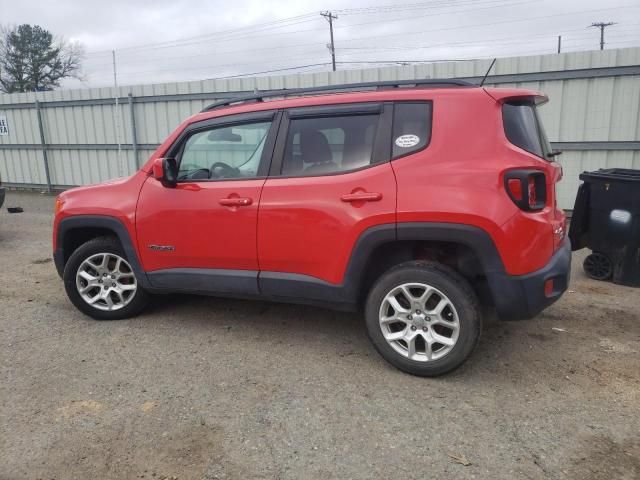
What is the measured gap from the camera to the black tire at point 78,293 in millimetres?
4496

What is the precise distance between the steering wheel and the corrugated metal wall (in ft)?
19.9

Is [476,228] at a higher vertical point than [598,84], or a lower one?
lower

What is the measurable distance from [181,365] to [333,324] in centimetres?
135

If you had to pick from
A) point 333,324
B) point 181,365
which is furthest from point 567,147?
point 181,365

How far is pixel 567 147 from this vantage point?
849 centimetres

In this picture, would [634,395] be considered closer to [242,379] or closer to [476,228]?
[476,228]

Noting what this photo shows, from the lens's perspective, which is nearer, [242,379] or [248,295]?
[242,379]

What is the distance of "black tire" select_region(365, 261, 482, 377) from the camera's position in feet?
10.7

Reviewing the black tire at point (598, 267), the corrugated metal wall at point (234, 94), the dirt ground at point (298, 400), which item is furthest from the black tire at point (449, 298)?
the corrugated metal wall at point (234, 94)

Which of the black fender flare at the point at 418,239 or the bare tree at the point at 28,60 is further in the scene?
the bare tree at the point at 28,60

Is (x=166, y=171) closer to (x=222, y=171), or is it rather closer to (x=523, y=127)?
(x=222, y=171)

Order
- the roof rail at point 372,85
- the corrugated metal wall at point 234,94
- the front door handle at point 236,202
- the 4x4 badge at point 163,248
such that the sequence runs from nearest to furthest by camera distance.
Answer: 1. the roof rail at point 372,85
2. the front door handle at point 236,202
3. the 4x4 badge at point 163,248
4. the corrugated metal wall at point 234,94

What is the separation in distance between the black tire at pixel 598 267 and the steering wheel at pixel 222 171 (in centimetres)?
406

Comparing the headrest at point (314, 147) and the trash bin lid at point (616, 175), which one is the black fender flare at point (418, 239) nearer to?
the headrest at point (314, 147)
